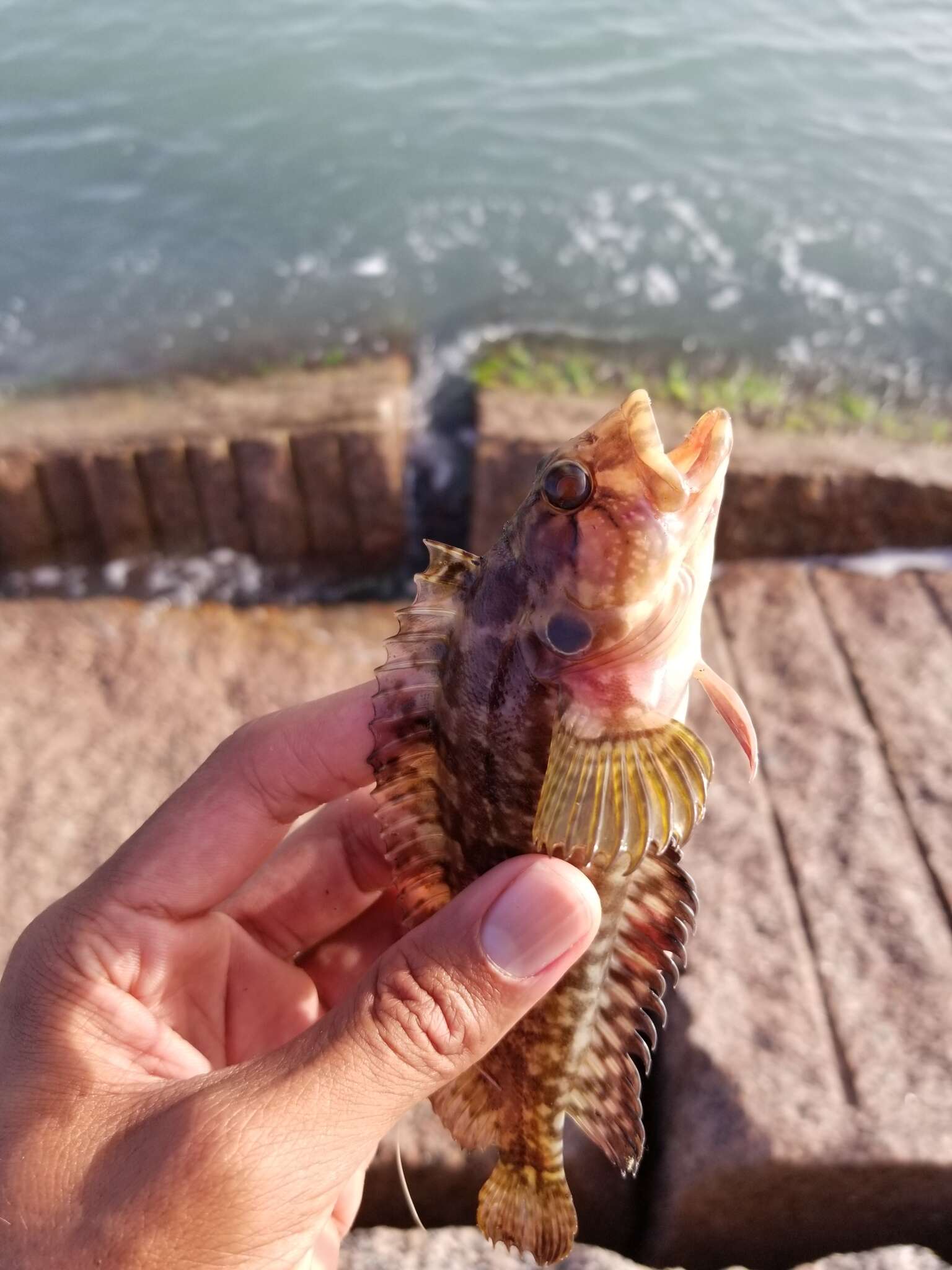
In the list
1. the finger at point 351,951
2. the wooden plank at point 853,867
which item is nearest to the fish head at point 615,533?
the finger at point 351,951

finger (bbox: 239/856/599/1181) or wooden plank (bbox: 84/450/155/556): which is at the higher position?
finger (bbox: 239/856/599/1181)

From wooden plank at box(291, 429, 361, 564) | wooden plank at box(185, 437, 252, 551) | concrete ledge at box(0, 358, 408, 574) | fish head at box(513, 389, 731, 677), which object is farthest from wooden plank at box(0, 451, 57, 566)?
fish head at box(513, 389, 731, 677)

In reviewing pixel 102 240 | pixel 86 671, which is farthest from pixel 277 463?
pixel 102 240

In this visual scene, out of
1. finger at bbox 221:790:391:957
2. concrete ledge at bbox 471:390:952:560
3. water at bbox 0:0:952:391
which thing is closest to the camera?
finger at bbox 221:790:391:957

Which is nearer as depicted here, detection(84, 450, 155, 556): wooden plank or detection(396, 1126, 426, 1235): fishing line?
detection(396, 1126, 426, 1235): fishing line

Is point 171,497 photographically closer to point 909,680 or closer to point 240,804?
point 240,804

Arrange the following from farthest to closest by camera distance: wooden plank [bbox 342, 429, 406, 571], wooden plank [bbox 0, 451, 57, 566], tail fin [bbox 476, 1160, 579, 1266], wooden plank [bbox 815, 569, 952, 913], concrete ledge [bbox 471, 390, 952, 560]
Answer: wooden plank [bbox 342, 429, 406, 571] → wooden plank [bbox 0, 451, 57, 566] → concrete ledge [bbox 471, 390, 952, 560] → wooden plank [bbox 815, 569, 952, 913] → tail fin [bbox 476, 1160, 579, 1266]

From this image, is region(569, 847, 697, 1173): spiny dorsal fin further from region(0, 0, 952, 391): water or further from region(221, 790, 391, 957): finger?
region(0, 0, 952, 391): water
